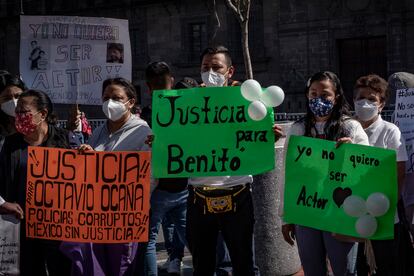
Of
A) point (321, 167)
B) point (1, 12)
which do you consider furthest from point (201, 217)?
point (1, 12)

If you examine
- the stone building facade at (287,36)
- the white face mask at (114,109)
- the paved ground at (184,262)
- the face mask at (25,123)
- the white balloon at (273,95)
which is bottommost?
the paved ground at (184,262)

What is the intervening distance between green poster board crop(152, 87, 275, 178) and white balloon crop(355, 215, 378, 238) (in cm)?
72

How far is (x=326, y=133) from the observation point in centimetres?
439

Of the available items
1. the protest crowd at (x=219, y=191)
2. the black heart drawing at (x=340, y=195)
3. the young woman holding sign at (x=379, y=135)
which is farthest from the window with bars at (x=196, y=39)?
the black heart drawing at (x=340, y=195)

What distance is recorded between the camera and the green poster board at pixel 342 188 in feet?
13.6

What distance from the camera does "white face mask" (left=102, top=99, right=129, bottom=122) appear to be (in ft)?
15.8

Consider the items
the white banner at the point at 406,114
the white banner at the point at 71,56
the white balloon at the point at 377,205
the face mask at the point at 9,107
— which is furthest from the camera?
the white banner at the point at 71,56

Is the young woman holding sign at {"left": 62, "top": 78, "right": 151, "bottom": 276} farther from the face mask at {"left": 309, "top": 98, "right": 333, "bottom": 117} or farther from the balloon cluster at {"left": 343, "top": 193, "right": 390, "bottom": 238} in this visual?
the balloon cluster at {"left": 343, "top": 193, "right": 390, "bottom": 238}

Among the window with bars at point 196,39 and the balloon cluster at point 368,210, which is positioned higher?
the window with bars at point 196,39

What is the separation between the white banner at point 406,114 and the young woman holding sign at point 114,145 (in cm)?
186

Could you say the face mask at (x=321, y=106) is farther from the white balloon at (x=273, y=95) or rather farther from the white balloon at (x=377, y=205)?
Result: the white balloon at (x=377, y=205)

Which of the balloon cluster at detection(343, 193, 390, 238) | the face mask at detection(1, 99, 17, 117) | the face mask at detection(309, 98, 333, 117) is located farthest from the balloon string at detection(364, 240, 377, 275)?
the face mask at detection(1, 99, 17, 117)

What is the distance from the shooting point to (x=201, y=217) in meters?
4.69

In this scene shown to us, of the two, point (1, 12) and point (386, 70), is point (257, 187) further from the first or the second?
point (1, 12)
